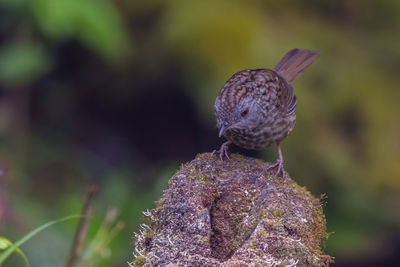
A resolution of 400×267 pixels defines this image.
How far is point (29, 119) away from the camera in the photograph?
7871mm

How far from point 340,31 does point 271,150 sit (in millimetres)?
2047

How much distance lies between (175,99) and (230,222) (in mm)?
5005

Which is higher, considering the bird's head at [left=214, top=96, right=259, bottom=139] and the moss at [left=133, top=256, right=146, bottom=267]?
the bird's head at [left=214, top=96, right=259, bottom=139]

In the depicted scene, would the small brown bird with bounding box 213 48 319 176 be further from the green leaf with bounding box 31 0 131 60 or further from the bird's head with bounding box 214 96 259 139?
the green leaf with bounding box 31 0 131 60

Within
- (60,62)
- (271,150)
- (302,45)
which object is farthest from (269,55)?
(60,62)

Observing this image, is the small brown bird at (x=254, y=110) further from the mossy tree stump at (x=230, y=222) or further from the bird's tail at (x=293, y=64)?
the mossy tree stump at (x=230, y=222)

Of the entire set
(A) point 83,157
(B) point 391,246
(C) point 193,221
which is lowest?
(C) point 193,221

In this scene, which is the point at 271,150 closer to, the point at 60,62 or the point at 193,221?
the point at 60,62

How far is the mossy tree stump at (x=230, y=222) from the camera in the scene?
250cm

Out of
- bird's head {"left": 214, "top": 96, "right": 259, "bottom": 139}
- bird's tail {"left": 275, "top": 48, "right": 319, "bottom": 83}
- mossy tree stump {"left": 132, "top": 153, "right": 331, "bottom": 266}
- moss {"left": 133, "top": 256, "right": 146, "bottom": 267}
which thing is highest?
bird's tail {"left": 275, "top": 48, "right": 319, "bottom": 83}

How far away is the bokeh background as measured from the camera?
6.94 m

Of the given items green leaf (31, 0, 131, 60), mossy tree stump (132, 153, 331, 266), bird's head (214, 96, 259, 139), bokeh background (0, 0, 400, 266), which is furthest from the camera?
bokeh background (0, 0, 400, 266)

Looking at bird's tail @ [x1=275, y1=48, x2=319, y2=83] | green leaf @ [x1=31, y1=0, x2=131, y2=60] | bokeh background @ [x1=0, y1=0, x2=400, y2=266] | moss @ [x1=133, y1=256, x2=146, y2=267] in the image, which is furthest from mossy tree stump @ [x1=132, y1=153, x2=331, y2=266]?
green leaf @ [x1=31, y1=0, x2=131, y2=60]

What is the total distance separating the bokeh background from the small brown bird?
2.04 m
